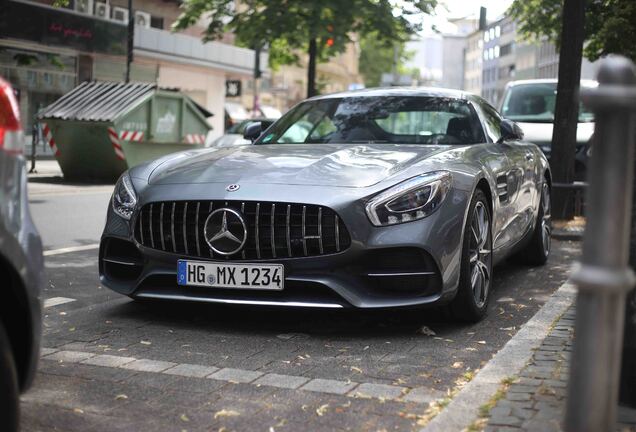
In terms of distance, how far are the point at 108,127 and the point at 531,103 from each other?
26.7 feet

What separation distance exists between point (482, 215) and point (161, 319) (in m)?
1.95

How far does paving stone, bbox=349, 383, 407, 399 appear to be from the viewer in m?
3.81

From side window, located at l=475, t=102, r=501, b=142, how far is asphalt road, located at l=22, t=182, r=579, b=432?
1.10 meters

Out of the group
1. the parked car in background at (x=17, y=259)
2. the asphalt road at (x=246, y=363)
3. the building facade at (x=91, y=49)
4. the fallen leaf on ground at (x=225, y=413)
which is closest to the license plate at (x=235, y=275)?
the asphalt road at (x=246, y=363)

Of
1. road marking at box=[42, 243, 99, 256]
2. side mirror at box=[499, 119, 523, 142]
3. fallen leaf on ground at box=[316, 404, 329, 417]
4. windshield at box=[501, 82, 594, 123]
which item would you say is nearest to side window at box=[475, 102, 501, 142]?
side mirror at box=[499, 119, 523, 142]

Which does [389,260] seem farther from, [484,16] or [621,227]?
[484,16]

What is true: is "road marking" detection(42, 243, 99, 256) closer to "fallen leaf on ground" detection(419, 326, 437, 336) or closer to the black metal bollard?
"fallen leaf on ground" detection(419, 326, 437, 336)

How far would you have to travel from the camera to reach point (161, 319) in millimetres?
5383

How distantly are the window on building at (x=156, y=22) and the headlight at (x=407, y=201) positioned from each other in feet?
105

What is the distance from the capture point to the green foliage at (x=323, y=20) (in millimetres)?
14516

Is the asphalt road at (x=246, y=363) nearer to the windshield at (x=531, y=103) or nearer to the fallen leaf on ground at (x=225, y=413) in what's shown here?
the fallen leaf on ground at (x=225, y=413)

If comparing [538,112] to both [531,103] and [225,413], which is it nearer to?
[531,103]

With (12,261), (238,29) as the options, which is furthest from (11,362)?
(238,29)

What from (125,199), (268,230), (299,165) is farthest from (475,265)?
(125,199)
